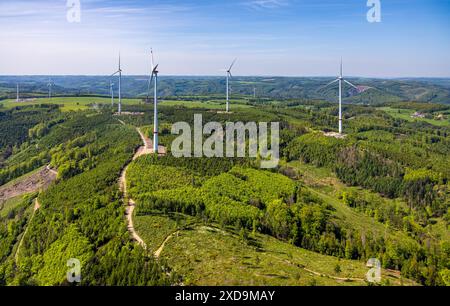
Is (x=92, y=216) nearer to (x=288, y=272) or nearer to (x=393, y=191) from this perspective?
(x=288, y=272)

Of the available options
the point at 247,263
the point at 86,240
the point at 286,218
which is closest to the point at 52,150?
the point at 86,240

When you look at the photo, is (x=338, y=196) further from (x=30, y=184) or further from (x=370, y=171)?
(x=30, y=184)

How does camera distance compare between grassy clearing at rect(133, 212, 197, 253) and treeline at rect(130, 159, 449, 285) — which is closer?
grassy clearing at rect(133, 212, 197, 253)

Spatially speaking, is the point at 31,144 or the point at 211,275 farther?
the point at 31,144

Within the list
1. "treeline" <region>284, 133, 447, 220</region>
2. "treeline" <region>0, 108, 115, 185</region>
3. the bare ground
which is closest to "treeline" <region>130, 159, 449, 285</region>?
"treeline" <region>284, 133, 447, 220</region>

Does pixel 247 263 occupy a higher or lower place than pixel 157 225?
lower

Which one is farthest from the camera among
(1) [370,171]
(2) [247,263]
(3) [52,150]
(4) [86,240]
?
(3) [52,150]

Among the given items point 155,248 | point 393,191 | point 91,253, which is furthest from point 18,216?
point 393,191

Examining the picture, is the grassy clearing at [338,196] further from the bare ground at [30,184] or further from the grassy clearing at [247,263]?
the bare ground at [30,184]

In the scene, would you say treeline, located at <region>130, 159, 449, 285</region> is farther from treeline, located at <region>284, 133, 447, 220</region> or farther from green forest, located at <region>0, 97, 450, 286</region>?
treeline, located at <region>284, 133, 447, 220</region>

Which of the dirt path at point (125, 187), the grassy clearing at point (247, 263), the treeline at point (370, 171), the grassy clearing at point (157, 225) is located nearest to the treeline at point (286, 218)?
the dirt path at point (125, 187)
